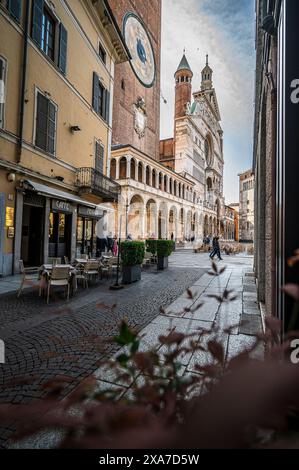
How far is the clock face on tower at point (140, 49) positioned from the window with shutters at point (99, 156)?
2220 centimetres

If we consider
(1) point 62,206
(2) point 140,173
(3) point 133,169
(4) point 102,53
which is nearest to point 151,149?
(2) point 140,173

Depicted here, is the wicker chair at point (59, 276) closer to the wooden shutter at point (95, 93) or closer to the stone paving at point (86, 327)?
the stone paving at point (86, 327)

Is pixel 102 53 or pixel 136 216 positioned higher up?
pixel 102 53

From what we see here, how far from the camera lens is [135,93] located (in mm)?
31859

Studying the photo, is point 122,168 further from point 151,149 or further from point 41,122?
point 41,122

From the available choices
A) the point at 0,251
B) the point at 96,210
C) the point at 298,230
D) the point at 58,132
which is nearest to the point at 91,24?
the point at 58,132

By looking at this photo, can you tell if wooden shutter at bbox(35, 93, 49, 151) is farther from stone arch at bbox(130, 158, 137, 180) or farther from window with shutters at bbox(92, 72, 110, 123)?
stone arch at bbox(130, 158, 137, 180)

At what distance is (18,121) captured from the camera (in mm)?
9180

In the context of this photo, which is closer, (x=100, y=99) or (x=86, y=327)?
(x=86, y=327)

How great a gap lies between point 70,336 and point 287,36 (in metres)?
4.35

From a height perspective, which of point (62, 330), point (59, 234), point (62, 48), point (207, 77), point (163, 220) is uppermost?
point (207, 77)

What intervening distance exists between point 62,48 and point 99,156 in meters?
5.83

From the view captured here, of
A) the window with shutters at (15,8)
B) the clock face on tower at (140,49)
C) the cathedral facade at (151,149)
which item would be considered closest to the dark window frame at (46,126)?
the window with shutters at (15,8)

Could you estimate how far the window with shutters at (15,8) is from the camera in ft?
27.9
